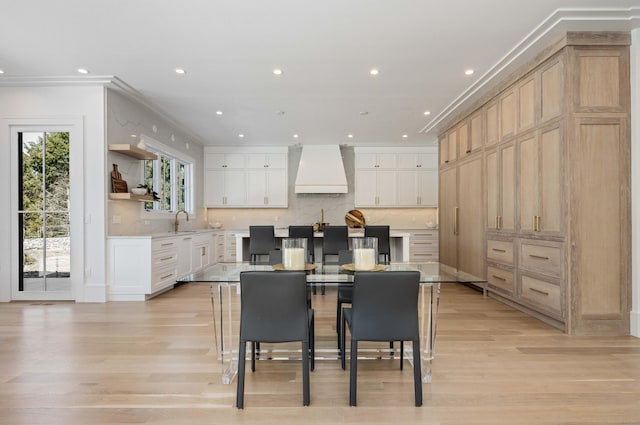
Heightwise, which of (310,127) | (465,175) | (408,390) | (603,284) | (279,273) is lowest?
(408,390)

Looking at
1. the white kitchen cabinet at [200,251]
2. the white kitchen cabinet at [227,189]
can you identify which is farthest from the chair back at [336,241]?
the white kitchen cabinet at [227,189]

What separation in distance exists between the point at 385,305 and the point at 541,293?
2375mm

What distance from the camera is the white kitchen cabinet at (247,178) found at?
25.6 feet

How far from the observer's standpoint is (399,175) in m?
7.70

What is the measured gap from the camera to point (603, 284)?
2977 millimetres

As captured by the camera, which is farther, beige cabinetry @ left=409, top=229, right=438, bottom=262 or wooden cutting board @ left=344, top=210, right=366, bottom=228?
wooden cutting board @ left=344, top=210, right=366, bottom=228

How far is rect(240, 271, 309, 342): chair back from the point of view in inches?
69.8

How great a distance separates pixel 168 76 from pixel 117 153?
130 cm

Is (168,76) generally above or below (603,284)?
above

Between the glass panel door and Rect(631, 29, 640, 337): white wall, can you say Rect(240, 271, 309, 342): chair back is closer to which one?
Rect(631, 29, 640, 337): white wall

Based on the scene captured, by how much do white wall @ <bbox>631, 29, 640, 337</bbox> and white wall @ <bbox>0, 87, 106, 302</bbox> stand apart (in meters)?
5.50

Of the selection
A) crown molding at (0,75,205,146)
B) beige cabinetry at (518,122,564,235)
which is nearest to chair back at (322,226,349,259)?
beige cabinetry at (518,122,564,235)

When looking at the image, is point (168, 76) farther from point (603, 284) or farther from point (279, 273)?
point (603, 284)

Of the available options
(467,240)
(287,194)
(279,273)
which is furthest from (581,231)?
(287,194)
